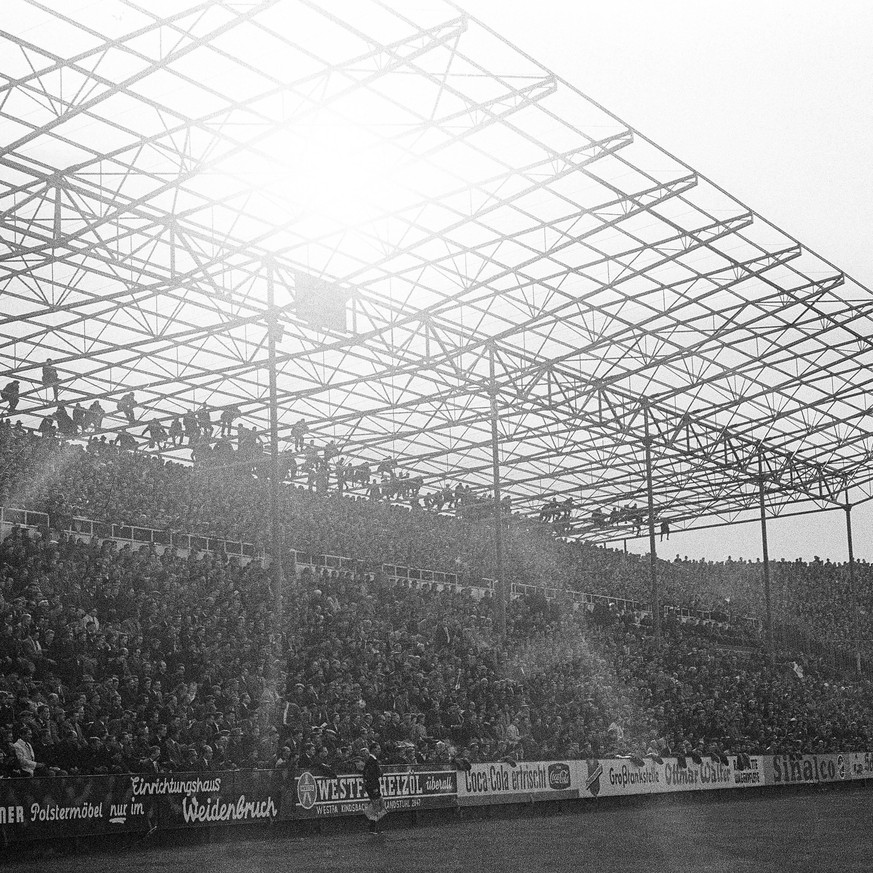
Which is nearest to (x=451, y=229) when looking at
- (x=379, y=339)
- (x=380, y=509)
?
(x=379, y=339)

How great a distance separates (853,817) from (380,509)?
25076mm

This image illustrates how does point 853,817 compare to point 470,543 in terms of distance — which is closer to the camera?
point 853,817

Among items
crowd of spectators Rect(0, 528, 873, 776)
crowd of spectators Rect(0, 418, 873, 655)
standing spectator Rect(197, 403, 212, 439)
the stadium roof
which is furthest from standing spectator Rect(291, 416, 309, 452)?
crowd of spectators Rect(0, 528, 873, 776)

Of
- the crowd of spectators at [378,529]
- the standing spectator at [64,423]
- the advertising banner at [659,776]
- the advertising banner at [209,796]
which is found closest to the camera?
the advertising banner at [209,796]

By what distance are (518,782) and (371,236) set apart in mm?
12828

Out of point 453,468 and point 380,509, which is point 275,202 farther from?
point 453,468

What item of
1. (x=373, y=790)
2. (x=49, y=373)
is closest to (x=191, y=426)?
(x=49, y=373)

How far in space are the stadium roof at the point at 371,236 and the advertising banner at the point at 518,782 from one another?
1180 centimetres

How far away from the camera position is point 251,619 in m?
26.5

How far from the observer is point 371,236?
1095 inches

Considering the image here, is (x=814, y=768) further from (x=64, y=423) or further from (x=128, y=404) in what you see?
(x=64, y=423)

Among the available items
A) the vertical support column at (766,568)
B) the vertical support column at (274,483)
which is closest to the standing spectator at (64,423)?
the vertical support column at (274,483)

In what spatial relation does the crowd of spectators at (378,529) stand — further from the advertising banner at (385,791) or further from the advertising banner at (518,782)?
the advertising banner at (518,782)

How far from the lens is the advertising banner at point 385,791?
21.0 meters
